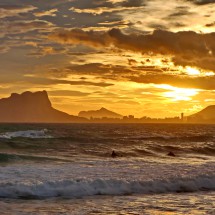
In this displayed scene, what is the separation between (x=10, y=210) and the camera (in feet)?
53.1

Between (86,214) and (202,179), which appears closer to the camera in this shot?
(86,214)

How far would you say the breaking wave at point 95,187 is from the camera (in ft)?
65.2

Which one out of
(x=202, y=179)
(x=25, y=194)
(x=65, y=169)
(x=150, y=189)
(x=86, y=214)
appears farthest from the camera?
(x=65, y=169)

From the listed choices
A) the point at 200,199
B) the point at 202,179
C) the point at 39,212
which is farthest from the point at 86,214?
the point at 202,179

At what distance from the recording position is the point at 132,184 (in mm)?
22562

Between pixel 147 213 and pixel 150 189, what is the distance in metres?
6.47

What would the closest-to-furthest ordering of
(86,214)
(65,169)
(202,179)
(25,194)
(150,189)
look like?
(86,214)
(25,194)
(150,189)
(202,179)
(65,169)

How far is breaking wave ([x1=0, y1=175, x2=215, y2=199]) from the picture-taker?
65.2 feet

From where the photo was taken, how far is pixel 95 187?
2159 centimetres

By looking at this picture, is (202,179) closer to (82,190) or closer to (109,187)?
(109,187)

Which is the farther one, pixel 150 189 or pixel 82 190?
pixel 150 189

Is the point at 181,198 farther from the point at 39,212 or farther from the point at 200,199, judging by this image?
the point at 39,212

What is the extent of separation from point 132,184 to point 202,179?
17.8ft

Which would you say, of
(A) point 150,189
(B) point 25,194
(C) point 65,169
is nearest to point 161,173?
(A) point 150,189
